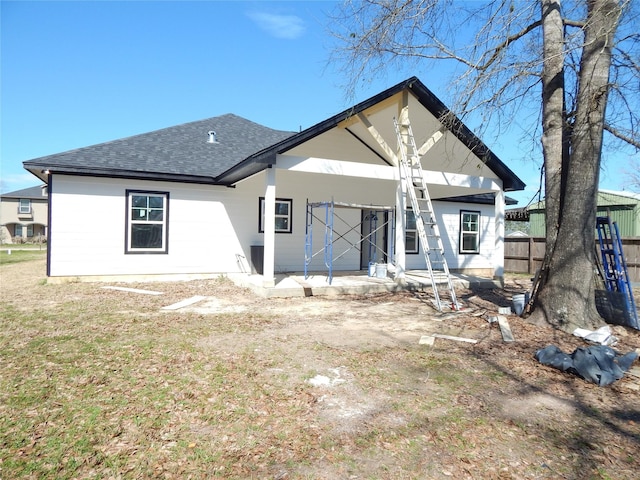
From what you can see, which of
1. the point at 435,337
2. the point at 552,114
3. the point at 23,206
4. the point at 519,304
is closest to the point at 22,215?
the point at 23,206

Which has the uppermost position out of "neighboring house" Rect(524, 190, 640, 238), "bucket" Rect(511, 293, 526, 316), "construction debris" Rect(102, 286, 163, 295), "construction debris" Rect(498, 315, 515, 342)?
"neighboring house" Rect(524, 190, 640, 238)

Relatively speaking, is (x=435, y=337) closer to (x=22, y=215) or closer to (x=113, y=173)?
(x=113, y=173)

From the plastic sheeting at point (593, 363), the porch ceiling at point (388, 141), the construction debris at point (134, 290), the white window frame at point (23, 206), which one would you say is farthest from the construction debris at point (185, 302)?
the white window frame at point (23, 206)

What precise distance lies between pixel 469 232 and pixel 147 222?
11.7 meters

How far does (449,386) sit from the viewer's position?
405cm

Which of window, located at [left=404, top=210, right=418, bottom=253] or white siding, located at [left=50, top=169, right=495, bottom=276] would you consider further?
window, located at [left=404, top=210, right=418, bottom=253]

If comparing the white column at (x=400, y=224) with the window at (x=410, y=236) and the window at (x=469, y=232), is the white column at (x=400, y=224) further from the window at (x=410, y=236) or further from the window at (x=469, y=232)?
the window at (x=469, y=232)

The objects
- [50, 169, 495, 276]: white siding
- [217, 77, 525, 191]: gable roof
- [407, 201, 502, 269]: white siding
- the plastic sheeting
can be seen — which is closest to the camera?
the plastic sheeting

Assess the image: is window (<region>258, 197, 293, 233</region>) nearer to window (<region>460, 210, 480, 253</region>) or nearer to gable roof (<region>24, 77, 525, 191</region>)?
gable roof (<region>24, 77, 525, 191</region>)

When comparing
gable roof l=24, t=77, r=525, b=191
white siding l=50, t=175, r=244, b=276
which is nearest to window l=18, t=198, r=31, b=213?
gable roof l=24, t=77, r=525, b=191

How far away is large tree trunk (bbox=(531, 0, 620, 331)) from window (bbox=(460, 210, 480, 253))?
8.86 metres

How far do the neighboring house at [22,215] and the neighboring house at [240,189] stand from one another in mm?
35674

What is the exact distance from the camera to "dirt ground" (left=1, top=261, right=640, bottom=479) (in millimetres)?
2730

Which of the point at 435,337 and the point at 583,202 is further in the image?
the point at 583,202
